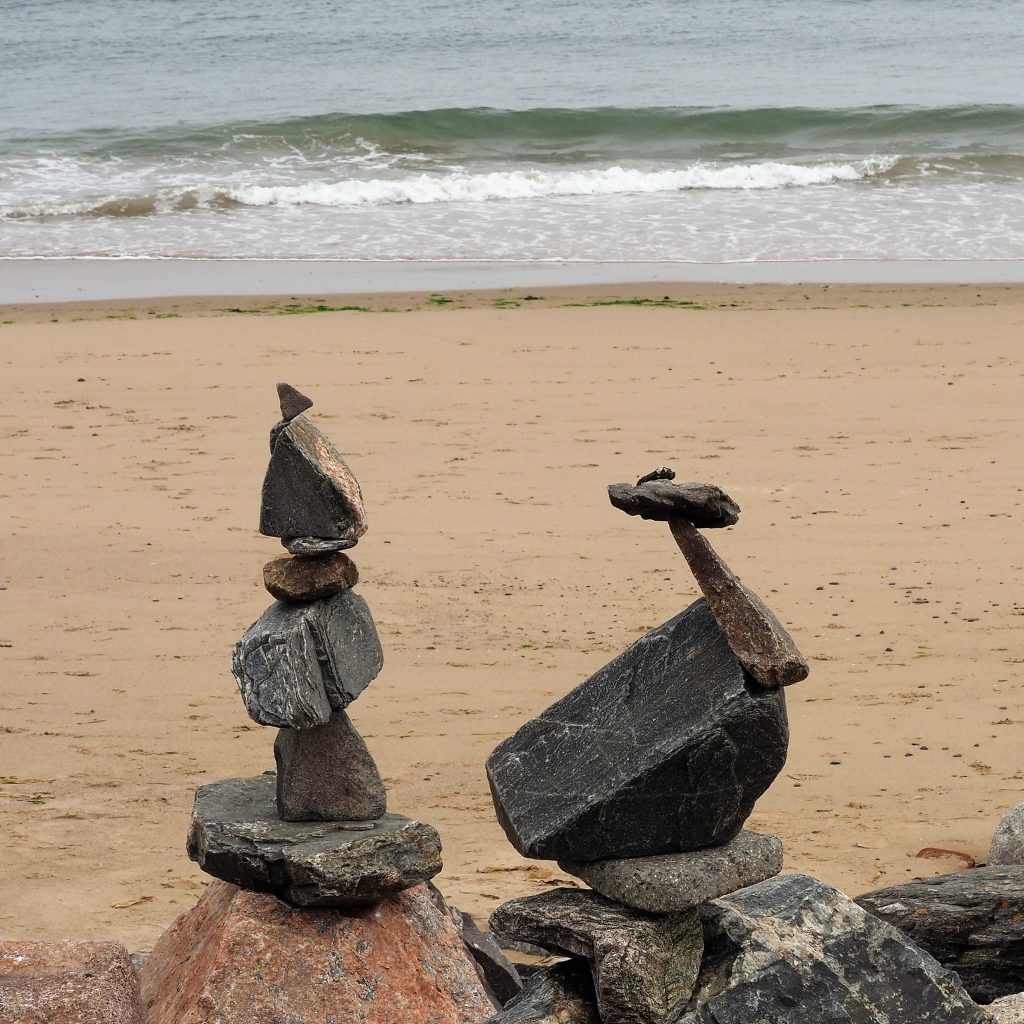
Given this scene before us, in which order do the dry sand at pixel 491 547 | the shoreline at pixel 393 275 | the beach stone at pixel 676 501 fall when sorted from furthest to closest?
1. the shoreline at pixel 393 275
2. the dry sand at pixel 491 547
3. the beach stone at pixel 676 501

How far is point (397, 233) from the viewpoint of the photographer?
2339 centimetres

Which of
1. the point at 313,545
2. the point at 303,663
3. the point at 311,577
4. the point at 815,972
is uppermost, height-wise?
the point at 313,545

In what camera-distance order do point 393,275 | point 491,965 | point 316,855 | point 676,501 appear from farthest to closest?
1. point 393,275
2. point 491,965
3. point 316,855
4. point 676,501

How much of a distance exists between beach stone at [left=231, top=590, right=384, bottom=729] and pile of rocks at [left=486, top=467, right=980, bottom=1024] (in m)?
0.71

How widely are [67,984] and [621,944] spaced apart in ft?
6.29

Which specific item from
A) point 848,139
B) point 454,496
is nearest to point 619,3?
point 848,139

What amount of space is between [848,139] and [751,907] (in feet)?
96.6

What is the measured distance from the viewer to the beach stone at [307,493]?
14.6ft

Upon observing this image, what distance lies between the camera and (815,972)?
3.79m

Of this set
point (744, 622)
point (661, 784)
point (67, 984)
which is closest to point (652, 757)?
point (661, 784)

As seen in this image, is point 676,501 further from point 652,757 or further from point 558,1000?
point 558,1000

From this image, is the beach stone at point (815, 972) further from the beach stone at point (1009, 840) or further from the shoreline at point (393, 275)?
the shoreline at point (393, 275)

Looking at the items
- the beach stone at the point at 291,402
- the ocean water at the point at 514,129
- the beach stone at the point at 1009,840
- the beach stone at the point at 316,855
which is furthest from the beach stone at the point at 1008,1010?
the ocean water at the point at 514,129

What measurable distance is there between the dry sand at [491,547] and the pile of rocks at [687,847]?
85.7 inches
